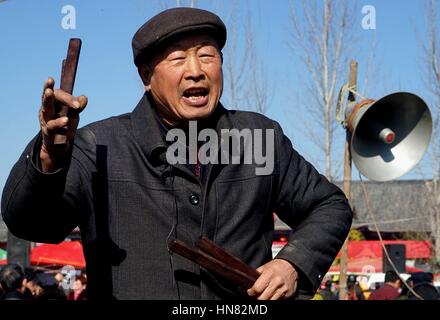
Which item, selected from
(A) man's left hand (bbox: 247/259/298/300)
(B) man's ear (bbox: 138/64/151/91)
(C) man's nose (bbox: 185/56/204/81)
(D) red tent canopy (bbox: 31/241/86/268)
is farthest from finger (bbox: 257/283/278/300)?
(D) red tent canopy (bbox: 31/241/86/268)

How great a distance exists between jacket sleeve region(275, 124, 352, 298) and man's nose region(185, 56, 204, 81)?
37 cm

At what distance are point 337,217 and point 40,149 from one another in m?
0.97

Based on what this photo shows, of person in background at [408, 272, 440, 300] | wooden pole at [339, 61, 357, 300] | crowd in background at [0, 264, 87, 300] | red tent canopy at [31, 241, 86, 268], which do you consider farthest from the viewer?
red tent canopy at [31, 241, 86, 268]

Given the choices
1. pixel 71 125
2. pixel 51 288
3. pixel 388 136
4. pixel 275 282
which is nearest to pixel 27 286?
pixel 51 288

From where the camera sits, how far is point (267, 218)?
8.21 ft

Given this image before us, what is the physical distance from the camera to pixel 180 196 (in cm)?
236

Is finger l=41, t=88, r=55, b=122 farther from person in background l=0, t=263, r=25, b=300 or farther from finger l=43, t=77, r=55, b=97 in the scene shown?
person in background l=0, t=263, r=25, b=300

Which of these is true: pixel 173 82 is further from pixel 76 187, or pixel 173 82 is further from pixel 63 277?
pixel 63 277

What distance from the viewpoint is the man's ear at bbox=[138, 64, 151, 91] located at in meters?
2.48

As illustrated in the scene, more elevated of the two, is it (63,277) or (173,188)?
(173,188)

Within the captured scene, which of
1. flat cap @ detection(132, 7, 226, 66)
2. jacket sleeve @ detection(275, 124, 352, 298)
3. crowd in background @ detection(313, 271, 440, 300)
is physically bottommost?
crowd in background @ detection(313, 271, 440, 300)

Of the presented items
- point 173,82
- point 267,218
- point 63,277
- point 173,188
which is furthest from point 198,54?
point 63,277

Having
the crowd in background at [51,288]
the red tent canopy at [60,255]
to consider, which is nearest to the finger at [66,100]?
the crowd in background at [51,288]
